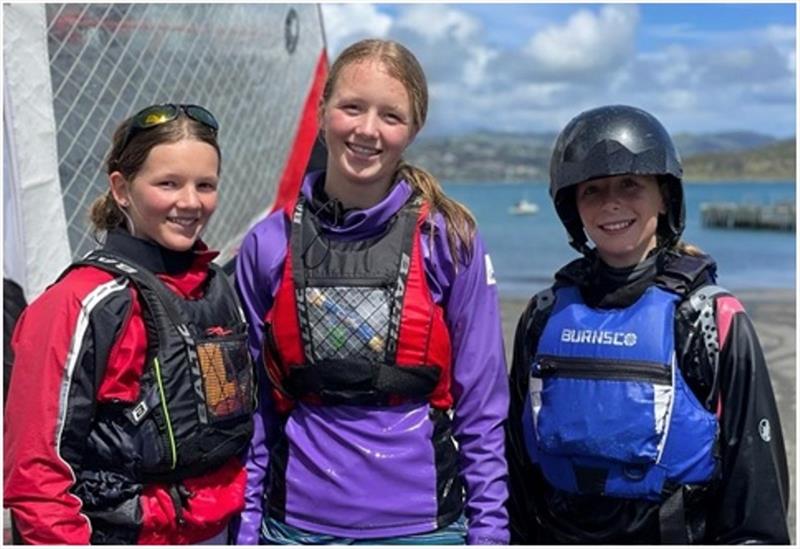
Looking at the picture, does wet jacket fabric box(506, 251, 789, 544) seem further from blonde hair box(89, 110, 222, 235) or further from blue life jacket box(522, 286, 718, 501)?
blonde hair box(89, 110, 222, 235)

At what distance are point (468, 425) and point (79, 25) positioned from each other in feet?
9.70

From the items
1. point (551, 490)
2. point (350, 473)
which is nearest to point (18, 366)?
point (350, 473)

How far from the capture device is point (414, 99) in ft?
9.65

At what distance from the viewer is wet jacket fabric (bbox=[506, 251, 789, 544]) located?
2.75 meters

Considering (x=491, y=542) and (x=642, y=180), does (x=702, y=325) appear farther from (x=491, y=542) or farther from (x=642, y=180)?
(x=491, y=542)

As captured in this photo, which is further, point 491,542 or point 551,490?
point 551,490

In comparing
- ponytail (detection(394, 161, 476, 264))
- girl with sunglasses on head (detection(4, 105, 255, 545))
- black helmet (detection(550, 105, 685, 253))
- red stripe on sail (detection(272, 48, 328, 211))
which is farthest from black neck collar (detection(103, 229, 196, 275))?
red stripe on sail (detection(272, 48, 328, 211))

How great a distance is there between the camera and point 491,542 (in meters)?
2.84

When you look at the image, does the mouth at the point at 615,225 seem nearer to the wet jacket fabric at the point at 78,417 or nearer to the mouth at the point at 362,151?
the mouth at the point at 362,151

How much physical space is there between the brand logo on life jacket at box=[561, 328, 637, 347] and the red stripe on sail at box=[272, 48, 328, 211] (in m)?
4.38

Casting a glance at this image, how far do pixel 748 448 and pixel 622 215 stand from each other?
73 centimetres

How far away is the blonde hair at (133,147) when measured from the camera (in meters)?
2.83

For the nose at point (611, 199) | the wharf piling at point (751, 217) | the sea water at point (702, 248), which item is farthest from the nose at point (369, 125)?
the wharf piling at point (751, 217)

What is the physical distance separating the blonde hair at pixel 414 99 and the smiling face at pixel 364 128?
0.02 m
